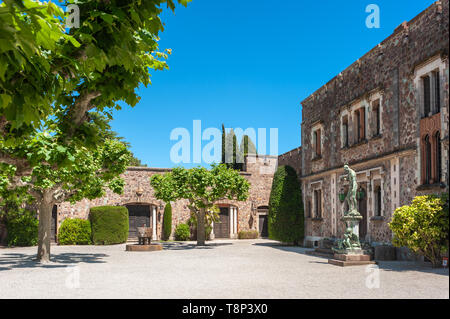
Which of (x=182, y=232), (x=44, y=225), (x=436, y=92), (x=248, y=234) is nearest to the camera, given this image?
(x=436, y=92)

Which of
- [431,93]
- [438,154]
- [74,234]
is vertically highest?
[431,93]

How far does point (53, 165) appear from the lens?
7.57m

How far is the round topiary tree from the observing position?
74.3 ft

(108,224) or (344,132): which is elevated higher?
A: (344,132)

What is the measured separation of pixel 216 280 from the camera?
399 inches

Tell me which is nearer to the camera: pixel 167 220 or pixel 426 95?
pixel 426 95

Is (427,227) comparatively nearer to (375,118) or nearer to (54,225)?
(375,118)

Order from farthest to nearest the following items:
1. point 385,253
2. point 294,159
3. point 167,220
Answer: point 167,220 < point 294,159 < point 385,253

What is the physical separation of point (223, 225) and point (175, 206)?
3.57 metres

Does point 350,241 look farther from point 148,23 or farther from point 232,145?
point 232,145

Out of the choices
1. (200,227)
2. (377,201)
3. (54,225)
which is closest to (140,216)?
(54,225)

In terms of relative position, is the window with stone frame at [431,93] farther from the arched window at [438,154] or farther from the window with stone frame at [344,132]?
the window with stone frame at [344,132]

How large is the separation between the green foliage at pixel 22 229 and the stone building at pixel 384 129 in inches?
553
